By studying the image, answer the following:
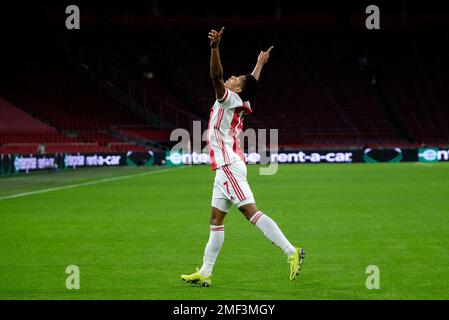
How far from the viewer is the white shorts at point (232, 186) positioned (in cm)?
771

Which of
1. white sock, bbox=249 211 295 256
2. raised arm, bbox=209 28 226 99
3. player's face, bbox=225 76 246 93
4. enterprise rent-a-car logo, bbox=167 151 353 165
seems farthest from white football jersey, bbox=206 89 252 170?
enterprise rent-a-car logo, bbox=167 151 353 165

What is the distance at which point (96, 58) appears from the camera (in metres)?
53.4

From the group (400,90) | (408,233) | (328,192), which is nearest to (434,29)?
(400,90)

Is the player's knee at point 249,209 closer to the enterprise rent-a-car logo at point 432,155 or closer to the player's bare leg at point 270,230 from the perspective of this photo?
the player's bare leg at point 270,230

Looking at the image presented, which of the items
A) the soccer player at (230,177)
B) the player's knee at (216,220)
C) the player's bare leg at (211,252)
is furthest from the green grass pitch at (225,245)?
the player's knee at (216,220)

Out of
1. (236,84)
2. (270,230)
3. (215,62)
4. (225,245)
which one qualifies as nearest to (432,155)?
(225,245)

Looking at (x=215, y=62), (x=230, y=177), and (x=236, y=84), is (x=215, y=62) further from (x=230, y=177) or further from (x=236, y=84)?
(x=230, y=177)

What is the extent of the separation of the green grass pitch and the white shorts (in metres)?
0.88

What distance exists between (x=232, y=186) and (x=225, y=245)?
3.08m

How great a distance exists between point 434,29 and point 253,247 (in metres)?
52.2

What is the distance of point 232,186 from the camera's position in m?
7.71

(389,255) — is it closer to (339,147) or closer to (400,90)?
(339,147)

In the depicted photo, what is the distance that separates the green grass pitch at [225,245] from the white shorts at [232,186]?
0.88 m
